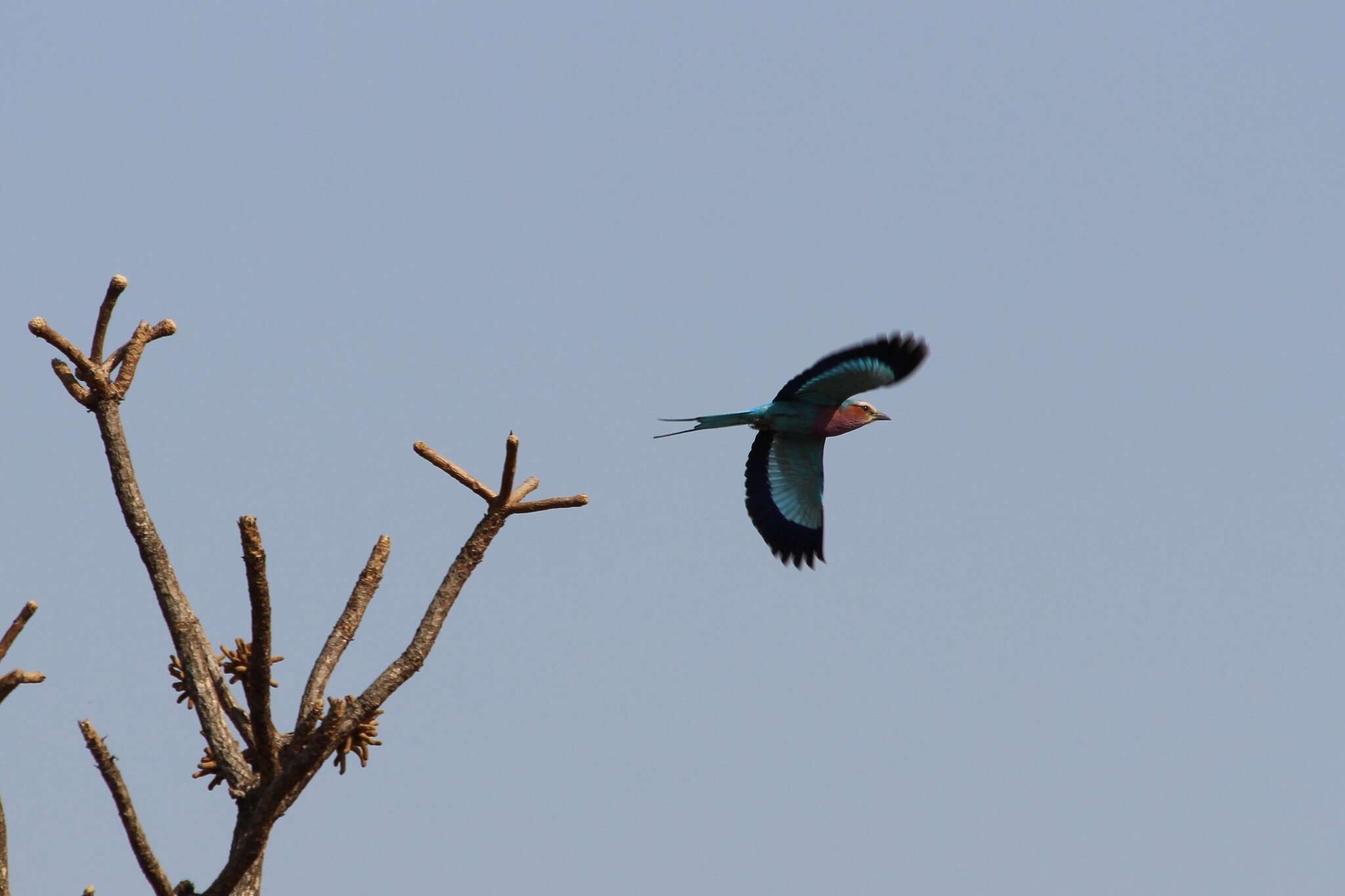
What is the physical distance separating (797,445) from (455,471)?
674 centimetres

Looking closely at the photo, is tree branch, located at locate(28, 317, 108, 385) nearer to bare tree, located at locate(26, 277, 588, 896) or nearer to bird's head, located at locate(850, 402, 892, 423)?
bare tree, located at locate(26, 277, 588, 896)

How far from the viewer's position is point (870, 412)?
14562 millimetres

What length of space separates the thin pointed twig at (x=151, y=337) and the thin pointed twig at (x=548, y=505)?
1841 mm

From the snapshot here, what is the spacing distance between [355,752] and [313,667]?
0.66 m

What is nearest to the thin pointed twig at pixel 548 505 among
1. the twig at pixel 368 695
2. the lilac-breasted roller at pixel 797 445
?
the twig at pixel 368 695

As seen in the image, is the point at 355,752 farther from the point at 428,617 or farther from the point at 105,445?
the point at 105,445

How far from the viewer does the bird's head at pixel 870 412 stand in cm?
1445

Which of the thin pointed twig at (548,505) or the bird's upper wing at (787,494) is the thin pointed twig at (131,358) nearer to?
the thin pointed twig at (548,505)

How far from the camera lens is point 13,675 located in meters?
6.86

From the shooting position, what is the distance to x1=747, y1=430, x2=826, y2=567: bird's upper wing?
47.2ft

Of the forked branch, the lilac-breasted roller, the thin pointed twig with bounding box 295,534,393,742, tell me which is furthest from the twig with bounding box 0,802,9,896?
the lilac-breasted roller

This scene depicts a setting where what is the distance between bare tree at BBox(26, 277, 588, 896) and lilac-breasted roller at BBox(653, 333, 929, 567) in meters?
5.60

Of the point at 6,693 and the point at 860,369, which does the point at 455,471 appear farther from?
the point at 860,369

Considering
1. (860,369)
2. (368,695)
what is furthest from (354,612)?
(860,369)
